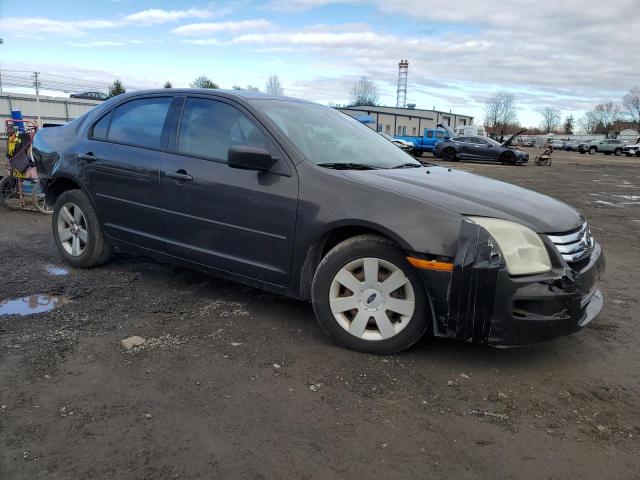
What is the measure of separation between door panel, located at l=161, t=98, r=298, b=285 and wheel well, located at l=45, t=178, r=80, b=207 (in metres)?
1.50

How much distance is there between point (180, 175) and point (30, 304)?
5.17 feet

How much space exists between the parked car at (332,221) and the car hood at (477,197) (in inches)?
0.6

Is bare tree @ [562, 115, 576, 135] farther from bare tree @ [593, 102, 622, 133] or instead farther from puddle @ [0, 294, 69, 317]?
puddle @ [0, 294, 69, 317]

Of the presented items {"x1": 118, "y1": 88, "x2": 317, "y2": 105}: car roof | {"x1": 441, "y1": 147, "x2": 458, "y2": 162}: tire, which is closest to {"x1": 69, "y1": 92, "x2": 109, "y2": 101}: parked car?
{"x1": 441, "y1": 147, "x2": 458, "y2": 162}: tire

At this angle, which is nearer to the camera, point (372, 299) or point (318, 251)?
point (372, 299)

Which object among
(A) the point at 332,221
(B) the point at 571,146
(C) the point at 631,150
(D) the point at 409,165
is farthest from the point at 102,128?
(B) the point at 571,146

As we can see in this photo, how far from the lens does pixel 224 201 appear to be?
379 cm

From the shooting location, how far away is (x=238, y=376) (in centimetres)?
304

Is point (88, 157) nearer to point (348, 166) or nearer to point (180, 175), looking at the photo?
point (180, 175)

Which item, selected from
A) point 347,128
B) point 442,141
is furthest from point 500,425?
point 442,141

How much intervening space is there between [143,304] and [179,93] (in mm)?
1762

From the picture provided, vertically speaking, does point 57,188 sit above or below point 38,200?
above

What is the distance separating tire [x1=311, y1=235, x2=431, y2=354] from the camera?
10.4ft

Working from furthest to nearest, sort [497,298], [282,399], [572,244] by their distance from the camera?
[572,244]
[497,298]
[282,399]
